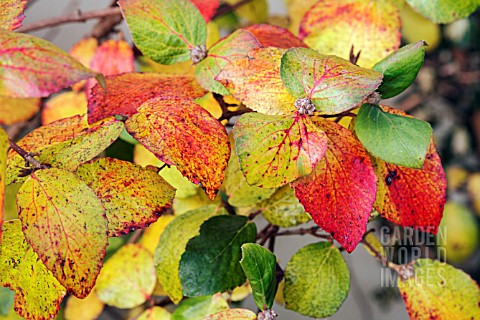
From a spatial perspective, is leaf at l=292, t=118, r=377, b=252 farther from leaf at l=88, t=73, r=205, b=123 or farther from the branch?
the branch

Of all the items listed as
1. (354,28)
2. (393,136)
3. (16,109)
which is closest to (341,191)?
(393,136)

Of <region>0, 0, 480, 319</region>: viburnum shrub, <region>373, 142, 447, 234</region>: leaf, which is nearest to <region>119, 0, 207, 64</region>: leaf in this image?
<region>0, 0, 480, 319</region>: viburnum shrub

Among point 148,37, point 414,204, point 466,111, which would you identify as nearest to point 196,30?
point 148,37

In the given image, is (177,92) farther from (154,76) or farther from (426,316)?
(426,316)

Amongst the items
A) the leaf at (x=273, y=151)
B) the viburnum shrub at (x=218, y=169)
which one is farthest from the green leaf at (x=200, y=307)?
the leaf at (x=273, y=151)

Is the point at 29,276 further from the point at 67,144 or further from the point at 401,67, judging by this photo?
the point at 401,67

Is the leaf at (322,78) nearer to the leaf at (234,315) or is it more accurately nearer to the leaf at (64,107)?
the leaf at (234,315)
